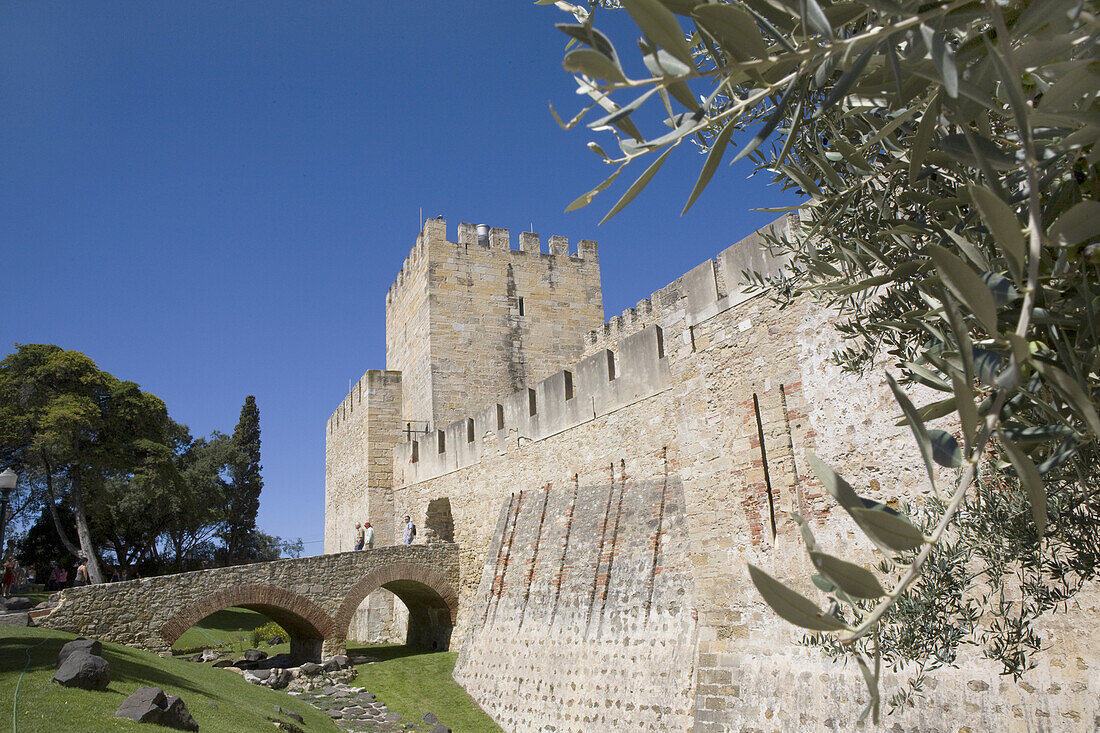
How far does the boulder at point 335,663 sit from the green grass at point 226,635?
176 inches

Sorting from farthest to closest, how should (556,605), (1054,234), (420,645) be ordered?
1. (420,645)
2. (556,605)
3. (1054,234)

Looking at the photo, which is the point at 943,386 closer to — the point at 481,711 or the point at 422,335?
the point at 481,711

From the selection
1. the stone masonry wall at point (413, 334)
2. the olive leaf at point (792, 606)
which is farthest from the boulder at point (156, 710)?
the stone masonry wall at point (413, 334)

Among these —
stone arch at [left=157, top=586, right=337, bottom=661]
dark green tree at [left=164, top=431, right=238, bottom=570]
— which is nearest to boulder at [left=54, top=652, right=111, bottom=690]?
stone arch at [left=157, top=586, right=337, bottom=661]

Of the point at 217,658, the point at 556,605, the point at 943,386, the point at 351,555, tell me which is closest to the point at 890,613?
the point at 943,386

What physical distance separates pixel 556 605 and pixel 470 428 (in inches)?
239

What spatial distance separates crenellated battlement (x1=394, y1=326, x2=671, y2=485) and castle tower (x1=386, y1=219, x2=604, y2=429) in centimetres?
212

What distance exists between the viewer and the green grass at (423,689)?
11.6 meters

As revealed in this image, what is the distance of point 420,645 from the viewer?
17484mm

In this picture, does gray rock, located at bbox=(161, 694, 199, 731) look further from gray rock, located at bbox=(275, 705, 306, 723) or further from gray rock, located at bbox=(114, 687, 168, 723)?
gray rock, located at bbox=(275, 705, 306, 723)

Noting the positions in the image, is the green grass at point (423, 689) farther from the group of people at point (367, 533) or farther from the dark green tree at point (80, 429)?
the dark green tree at point (80, 429)

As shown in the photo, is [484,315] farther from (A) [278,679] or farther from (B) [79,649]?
(B) [79,649]

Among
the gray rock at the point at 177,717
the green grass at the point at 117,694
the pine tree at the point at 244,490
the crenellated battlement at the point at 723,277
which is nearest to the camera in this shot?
the green grass at the point at 117,694

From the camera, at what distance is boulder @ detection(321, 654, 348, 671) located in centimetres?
1454
